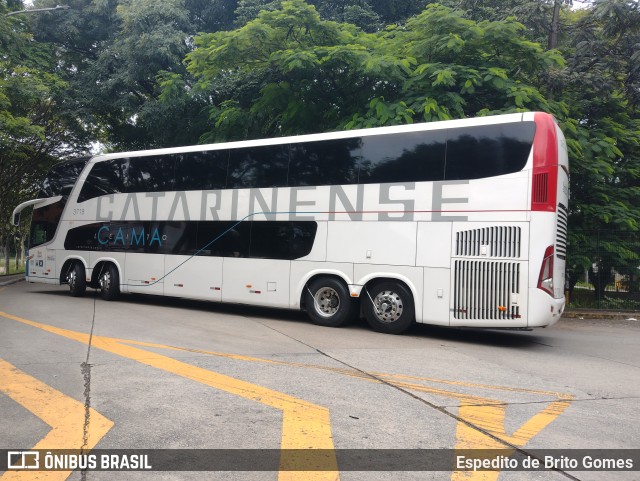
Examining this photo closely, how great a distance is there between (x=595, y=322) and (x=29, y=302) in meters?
14.2

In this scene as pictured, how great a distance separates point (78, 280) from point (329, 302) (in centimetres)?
826

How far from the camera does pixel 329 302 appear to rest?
447 inches

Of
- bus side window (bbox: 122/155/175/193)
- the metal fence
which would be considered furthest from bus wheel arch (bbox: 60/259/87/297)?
the metal fence

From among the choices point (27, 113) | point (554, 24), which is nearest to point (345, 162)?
point (554, 24)

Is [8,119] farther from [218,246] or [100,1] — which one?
[218,246]

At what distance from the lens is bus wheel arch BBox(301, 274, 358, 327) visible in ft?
36.1

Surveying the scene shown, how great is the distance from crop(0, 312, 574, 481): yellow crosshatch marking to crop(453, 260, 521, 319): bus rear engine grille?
2.95m

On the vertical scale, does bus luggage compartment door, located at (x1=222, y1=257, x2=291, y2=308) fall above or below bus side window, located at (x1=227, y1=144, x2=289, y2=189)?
below

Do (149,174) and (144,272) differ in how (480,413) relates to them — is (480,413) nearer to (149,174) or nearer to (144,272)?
(144,272)

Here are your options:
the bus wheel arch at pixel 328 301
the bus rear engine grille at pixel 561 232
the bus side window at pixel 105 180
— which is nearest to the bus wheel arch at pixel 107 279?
the bus side window at pixel 105 180

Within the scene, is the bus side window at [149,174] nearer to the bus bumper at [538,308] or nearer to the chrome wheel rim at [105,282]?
the chrome wheel rim at [105,282]

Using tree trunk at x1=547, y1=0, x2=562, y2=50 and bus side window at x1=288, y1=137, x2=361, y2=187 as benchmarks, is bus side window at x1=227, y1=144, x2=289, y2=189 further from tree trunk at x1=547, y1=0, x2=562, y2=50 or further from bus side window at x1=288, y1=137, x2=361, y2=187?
tree trunk at x1=547, y1=0, x2=562, y2=50

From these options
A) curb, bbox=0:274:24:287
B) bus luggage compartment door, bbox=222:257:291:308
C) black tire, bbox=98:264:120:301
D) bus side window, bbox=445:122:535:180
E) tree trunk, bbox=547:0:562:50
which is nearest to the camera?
bus side window, bbox=445:122:535:180

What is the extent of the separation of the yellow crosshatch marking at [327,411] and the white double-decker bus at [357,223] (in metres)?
3.35
